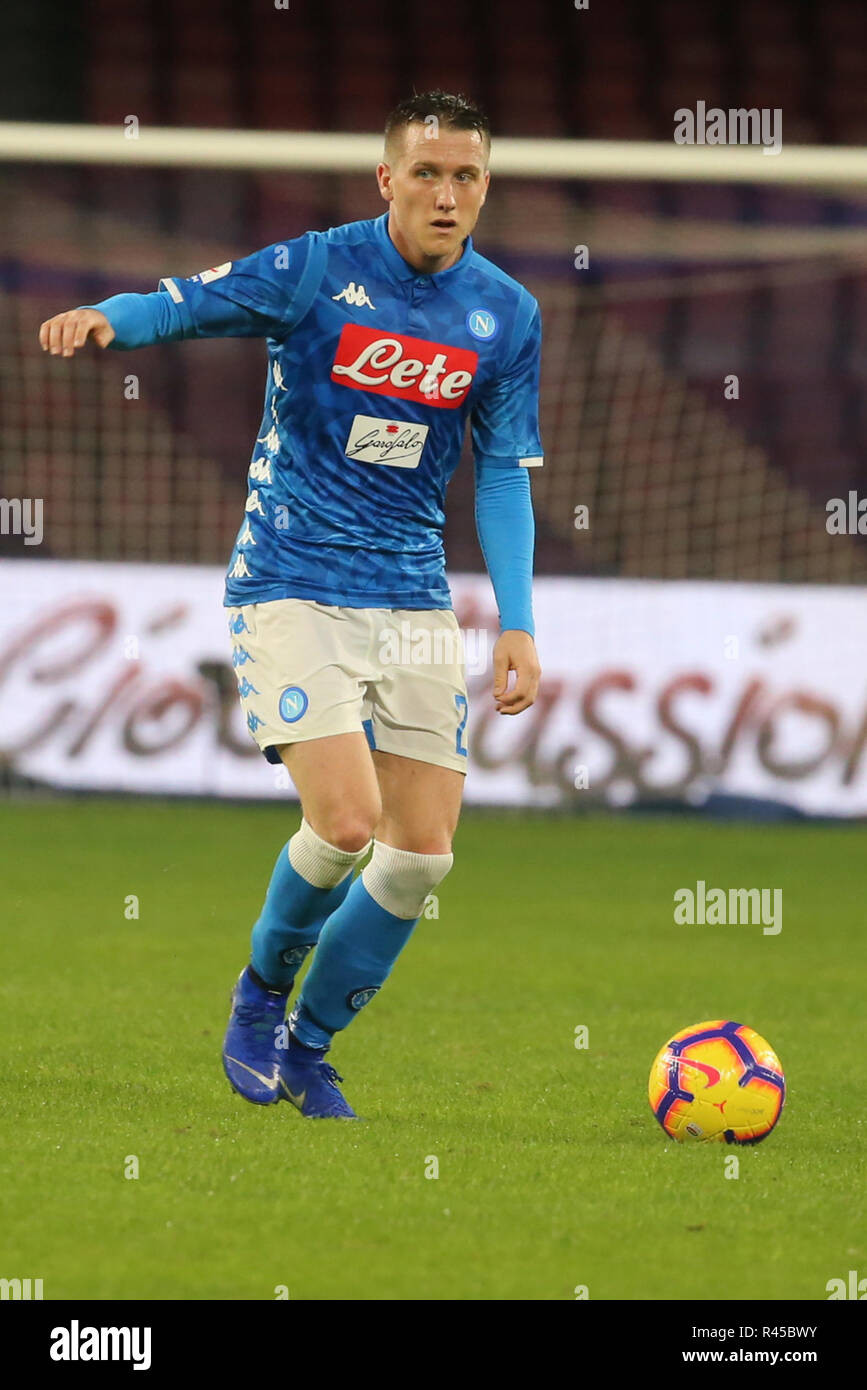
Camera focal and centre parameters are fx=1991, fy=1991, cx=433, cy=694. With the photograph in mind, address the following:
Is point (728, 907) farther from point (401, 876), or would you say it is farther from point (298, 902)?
point (298, 902)

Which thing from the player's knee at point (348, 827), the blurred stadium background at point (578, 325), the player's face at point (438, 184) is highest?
the blurred stadium background at point (578, 325)

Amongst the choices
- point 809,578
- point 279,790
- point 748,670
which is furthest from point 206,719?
point 809,578

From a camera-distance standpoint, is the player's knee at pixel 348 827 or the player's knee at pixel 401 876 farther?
the player's knee at pixel 401 876

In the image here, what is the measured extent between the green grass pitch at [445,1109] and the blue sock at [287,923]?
31 centimetres

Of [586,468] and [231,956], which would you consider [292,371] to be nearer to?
[231,956]

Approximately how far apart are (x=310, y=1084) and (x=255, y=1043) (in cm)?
16

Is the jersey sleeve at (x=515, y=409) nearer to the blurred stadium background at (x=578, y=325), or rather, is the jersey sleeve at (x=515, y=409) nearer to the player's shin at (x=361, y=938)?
the player's shin at (x=361, y=938)

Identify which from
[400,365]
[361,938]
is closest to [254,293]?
Answer: [400,365]

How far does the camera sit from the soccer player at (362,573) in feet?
13.8

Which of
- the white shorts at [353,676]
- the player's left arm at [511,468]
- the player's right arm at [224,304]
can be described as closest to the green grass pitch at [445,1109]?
the white shorts at [353,676]

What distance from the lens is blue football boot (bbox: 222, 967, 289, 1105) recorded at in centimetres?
436
